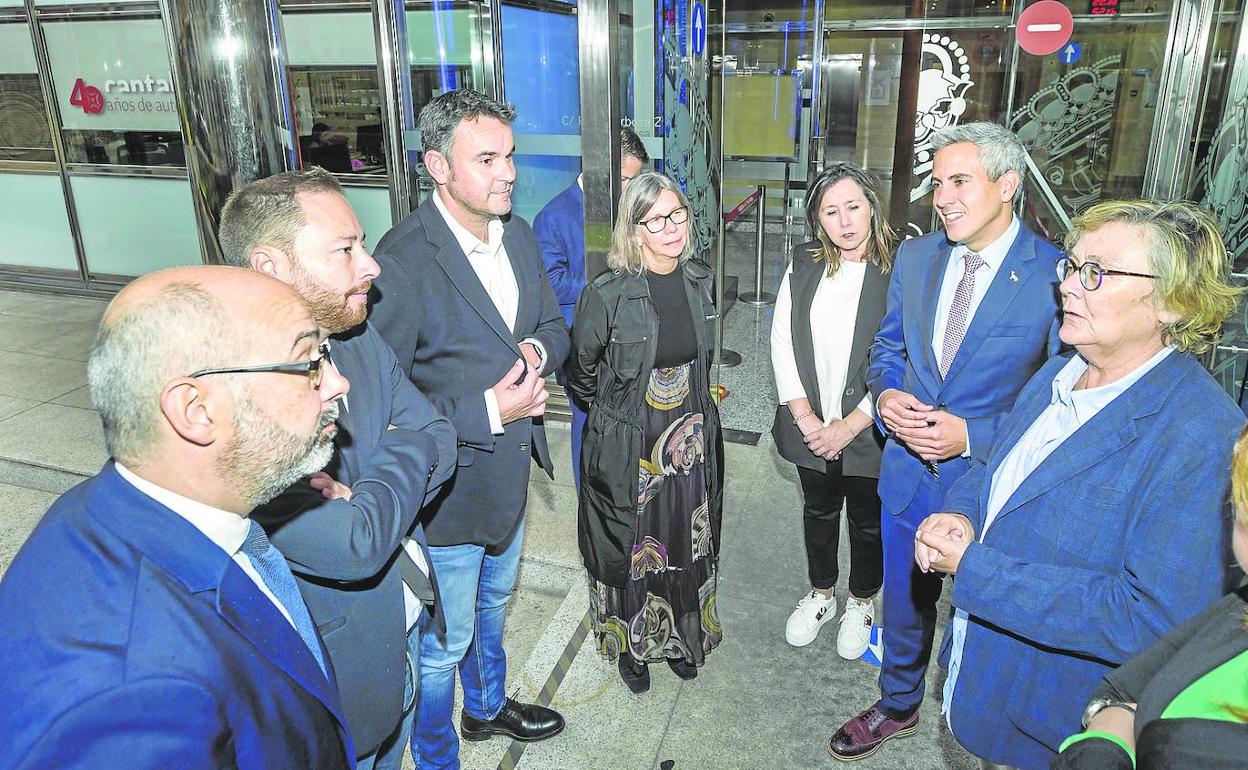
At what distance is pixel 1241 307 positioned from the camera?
17.4 ft

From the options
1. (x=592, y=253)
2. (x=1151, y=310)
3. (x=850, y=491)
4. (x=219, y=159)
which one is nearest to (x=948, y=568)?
(x=1151, y=310)

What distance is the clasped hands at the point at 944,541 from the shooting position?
6.71ft

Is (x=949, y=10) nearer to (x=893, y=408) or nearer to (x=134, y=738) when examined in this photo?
(x=893, y=408)

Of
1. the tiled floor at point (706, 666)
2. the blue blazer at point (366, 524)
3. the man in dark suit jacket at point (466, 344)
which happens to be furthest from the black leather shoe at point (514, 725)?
the blue blazer at point (366, 524)

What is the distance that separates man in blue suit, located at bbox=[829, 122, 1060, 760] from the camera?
8.89ft

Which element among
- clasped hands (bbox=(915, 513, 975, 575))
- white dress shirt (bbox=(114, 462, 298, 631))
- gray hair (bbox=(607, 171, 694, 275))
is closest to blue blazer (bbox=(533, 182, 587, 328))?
gray hair (bbox=(607, 171, 694, 275))

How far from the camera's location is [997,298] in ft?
8.87

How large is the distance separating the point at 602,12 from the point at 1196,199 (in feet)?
13.8

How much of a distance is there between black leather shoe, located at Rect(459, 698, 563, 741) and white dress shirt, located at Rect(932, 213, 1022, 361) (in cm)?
208

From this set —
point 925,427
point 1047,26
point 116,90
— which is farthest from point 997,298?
point 116,90

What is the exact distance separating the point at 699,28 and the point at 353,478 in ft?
16.1

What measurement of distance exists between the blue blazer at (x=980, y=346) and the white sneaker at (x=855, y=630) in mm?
934

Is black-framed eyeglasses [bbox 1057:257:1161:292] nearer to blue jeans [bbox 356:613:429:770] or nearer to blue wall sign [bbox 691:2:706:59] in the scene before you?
blue jeans [bbox 356:613:429:770]

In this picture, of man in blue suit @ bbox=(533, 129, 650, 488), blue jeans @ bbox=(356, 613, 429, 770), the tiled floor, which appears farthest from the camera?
man in blue suit @ bbox=(533, 129, 650, 488)
